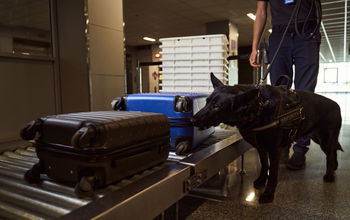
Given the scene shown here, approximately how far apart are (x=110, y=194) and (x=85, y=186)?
89 mm

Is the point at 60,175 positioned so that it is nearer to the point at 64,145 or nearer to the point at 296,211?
the point at 64,145

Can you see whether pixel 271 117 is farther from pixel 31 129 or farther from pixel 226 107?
pixel 31 129

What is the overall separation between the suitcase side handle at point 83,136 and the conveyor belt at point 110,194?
18 cm

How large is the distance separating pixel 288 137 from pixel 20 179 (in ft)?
4.51

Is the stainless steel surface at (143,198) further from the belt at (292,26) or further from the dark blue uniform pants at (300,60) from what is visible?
the belt at (292,26)

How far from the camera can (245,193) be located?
5.60 ft

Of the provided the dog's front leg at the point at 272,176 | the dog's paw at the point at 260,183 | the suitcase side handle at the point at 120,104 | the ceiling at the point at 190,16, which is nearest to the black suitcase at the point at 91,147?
the suitcase side handle at the point at 120,104

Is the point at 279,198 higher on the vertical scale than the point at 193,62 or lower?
lower

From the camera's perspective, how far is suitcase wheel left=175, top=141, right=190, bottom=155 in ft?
4.89

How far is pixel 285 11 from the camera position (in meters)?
2.15

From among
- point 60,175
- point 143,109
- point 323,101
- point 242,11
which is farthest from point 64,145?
point 242,11

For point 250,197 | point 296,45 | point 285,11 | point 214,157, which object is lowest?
point 250,197

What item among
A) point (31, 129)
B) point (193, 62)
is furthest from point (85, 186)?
point (193, 62)

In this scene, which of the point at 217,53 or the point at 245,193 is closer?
the point at 245,193
